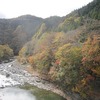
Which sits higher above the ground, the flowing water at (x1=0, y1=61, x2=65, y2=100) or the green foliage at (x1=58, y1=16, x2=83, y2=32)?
the green foliage at (x1=58, y1=16, x2=83, y2=32)

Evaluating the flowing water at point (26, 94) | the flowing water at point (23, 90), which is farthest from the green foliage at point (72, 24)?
the flowing water at point (26, 94)

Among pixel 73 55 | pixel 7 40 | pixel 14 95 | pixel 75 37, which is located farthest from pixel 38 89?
pixel 7 40

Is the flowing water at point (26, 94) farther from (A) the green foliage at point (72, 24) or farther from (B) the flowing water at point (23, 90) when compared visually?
(A) the green foliage at point (72, 24)

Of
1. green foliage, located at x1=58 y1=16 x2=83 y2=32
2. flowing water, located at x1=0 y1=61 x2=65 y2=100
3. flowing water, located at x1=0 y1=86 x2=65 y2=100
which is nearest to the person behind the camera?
flowing water, located at x1=0 y1=86 x2=65 y2=100

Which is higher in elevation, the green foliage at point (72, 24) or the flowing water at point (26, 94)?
the green foliage at point (72, 24)

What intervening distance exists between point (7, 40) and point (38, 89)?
129 m

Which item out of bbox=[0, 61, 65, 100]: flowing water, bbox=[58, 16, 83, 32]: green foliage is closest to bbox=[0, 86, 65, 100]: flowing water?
bbox=[0, 61, 65, 100]: flowing water

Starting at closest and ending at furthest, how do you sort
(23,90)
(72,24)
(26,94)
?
(26,94)
(23,90)
(72,24)

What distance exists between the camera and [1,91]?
4875 cm

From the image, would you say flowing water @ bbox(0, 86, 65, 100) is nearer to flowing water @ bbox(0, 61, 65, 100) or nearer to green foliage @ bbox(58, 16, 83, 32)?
flowing water @ bbox(0, 61, 65, 100)

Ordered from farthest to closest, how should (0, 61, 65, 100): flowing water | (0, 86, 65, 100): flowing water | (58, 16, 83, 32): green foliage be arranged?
(58, 16, 83, 32): green foliage, (0, 61, 65, 100): flowing water, (0, 86, 65, 100): flowing water

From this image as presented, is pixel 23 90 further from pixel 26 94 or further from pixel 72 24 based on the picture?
pixel 72 24

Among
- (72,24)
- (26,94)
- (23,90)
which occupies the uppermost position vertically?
(72,24)

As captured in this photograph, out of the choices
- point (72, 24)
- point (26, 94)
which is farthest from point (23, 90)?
point (72, 24)
